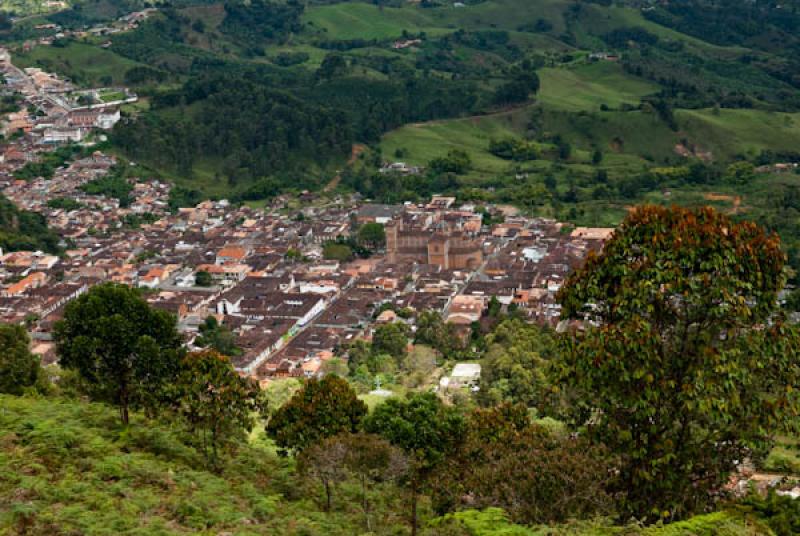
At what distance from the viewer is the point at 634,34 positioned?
10225 centimetres

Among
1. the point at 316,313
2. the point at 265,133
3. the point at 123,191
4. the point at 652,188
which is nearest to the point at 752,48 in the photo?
the point at 652,188

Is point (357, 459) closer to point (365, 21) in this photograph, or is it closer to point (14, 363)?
point (14, 363)

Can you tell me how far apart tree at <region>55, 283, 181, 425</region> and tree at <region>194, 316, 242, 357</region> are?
17436 millimetres

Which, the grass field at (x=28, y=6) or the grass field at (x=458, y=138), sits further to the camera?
the grass field at (x=28, y=6)

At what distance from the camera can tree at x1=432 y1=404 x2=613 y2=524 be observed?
10.4m

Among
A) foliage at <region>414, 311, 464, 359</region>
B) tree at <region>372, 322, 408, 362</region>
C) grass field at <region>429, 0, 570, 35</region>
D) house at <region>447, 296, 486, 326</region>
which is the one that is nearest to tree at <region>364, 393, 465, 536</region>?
tree at <region>372, 322, 408, 362</region>

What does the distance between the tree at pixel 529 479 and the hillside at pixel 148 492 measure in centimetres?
57

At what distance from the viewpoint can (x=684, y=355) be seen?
9773 mm

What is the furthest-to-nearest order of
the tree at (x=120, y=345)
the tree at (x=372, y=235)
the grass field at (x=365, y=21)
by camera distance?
the grass field at (x=365, y=21)
the tree at (x=372, y=235)
the tree at (x=120, y=345)

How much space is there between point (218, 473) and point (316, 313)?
24.3 metres

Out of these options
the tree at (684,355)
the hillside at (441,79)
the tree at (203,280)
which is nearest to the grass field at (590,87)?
the hillside at (441,79)

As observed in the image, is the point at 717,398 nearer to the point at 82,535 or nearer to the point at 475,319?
the point at 82,535

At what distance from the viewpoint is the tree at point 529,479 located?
34.1 ft

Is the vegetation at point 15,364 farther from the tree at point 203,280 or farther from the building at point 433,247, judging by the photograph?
the building at point 433,247
